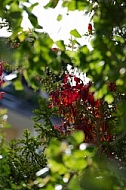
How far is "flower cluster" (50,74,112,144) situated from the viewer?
2.85 metres

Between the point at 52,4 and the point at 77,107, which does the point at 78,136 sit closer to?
the point at 52,4

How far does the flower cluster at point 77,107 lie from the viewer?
9.36 feet

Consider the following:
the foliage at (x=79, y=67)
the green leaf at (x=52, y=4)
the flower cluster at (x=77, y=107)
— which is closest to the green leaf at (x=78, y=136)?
the foliage at (x=79, y=67)

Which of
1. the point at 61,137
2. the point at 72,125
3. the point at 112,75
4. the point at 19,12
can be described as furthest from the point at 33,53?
the point at 72,125

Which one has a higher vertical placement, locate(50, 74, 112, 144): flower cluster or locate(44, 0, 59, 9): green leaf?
locate(44, 0, 59, 9): green leaf

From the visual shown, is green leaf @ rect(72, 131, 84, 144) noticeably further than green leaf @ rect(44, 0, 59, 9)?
No

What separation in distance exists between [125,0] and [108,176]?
1.63 feet

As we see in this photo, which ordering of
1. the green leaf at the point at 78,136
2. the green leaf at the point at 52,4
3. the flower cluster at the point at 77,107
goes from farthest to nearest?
the flower cluster at the point at 77,107 → the green leaf at the point at 52,4 → the green leaf at the point at 78,136

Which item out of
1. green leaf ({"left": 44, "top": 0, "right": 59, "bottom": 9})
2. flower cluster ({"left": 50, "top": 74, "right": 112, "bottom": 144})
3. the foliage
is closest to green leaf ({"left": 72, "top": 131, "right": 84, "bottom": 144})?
the foliage

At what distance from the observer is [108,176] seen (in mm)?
1046

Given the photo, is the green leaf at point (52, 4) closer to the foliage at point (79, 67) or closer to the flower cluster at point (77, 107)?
the foliage at point (79, 67)

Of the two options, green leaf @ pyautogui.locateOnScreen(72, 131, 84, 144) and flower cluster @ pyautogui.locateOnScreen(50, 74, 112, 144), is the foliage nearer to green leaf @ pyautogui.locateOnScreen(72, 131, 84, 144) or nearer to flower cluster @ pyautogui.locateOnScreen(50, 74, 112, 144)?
green leaf @ pyautogui.locateOnScreen(72, 131, 84, 144)

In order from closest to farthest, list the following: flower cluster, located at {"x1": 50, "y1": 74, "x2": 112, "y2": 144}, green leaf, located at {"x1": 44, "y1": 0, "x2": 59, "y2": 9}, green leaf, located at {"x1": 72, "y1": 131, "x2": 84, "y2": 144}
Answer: green leaf, located at {"x1": 72, "y1": 131, "x2": 84, "y2": 144} < green leaf, located at {"x1": 44, "y1": 0, "x2": 59, "y2": 9} < flower cluster, located at {"x1": 50, "y1": 74, "x2": 112, "y2": 144}

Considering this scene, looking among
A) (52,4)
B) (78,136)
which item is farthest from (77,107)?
(78,136)
